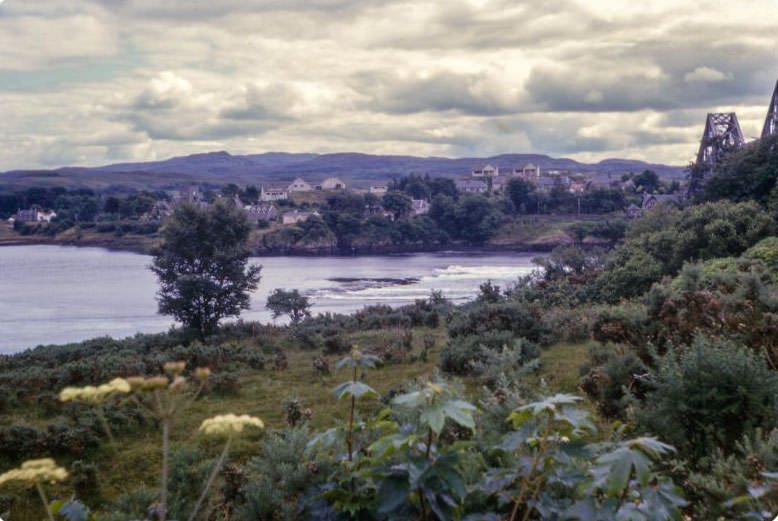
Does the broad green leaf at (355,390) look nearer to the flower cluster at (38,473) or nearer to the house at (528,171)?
the flower cluster at (38,473)

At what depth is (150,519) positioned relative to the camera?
2.68m

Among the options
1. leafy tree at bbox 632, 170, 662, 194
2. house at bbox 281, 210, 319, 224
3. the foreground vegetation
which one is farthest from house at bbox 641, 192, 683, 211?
house at bbox 281, 210, 319, 224

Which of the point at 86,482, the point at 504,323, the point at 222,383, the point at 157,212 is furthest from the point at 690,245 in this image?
the point at 157,212

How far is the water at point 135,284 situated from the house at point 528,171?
1286 inches

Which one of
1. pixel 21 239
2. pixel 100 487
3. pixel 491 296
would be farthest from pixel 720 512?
pixel 21 239

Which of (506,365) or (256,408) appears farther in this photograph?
(256,408)

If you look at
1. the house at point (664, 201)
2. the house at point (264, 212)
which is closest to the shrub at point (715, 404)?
the house at point (664, 201)

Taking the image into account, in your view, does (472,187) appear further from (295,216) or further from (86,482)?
(86,482)

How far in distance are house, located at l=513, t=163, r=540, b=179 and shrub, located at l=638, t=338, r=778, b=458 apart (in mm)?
85723

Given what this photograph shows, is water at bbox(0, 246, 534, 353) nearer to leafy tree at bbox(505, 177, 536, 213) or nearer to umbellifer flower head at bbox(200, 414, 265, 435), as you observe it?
umbellifer flower head at bbox(200, 414, 265, 435)

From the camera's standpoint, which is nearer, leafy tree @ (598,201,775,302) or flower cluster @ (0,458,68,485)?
flower cluster @ (0,458,68,485)

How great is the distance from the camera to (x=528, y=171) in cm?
9594

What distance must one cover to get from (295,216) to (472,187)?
39424mm

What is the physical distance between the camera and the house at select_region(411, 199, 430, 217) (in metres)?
79.4
